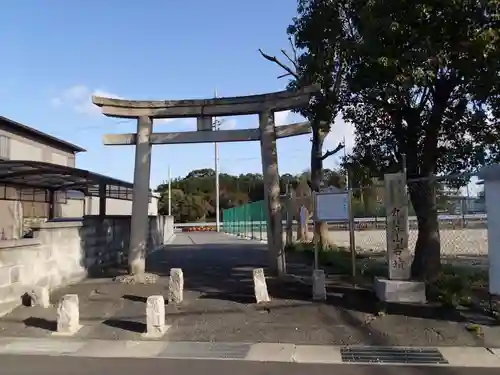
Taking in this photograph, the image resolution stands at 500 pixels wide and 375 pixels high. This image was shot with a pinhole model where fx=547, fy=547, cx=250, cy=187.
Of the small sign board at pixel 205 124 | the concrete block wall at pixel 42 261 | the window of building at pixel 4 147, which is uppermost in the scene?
the window of building at pixel 4 147

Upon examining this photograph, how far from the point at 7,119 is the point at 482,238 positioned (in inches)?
927

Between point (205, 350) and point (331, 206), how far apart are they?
4760 millimetres

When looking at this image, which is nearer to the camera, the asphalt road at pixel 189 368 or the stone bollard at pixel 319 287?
the asphalt road at pixel 189 368

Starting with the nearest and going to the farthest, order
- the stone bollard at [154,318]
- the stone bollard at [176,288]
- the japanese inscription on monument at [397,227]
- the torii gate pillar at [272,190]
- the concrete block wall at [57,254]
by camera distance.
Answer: the stone bollard at [154,318] → the japanese inscription on monument at [397,227] → the concrete block wall at [57,254] → the stone bollard at [176,288] → the torii gate pillar at [272,190]

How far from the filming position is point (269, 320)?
30.1 ft

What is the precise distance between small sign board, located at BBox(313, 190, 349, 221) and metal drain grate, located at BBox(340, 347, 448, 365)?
3861 mm

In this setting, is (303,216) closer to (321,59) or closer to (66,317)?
(321,59)

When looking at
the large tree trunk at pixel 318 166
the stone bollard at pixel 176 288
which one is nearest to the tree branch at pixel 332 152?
the large tree trunk at pixel 318 166

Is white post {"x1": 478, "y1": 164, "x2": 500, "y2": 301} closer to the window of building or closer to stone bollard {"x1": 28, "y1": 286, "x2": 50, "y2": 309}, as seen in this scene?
stone bollard {"x1": 28, "y1": 286, "x2": 50, "y2": 309}

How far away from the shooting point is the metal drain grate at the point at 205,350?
7297mm

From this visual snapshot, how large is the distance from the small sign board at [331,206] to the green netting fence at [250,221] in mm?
15850

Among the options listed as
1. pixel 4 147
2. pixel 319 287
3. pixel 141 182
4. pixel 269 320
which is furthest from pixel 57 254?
pixel 4 147

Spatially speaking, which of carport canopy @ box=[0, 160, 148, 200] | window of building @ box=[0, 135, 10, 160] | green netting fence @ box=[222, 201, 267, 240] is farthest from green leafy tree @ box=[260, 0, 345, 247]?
window of building @ box=[0, 135, 10, 160]

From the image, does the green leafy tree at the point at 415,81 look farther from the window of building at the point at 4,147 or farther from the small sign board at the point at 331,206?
the window of building at the point at 4,147
